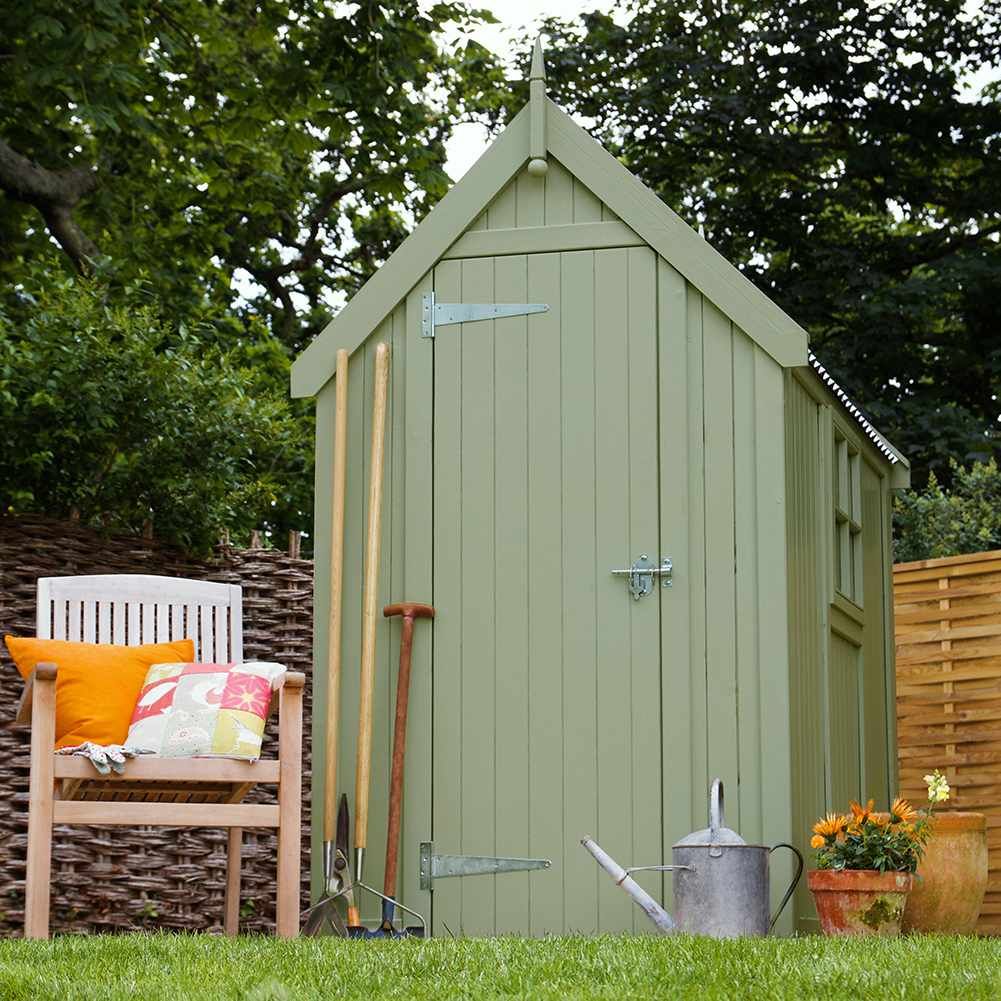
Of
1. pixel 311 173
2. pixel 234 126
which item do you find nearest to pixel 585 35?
pixel 311 173

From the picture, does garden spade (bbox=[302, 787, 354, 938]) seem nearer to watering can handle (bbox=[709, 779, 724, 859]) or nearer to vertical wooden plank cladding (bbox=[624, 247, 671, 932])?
vertical wooden plank cladding (bbox=[624, 247, 671, 932])

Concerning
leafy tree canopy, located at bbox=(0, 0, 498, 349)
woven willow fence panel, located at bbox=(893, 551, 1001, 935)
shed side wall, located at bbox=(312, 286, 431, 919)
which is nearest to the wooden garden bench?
shed side wall, located at bbox=(312, 286, 431, 919)

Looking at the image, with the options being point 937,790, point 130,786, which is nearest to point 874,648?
point 937,790

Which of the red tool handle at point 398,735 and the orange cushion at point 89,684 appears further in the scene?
the red tool handle at point 398,735

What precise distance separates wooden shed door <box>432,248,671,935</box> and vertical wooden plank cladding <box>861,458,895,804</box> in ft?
4.90

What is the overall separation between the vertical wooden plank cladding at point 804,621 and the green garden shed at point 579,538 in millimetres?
17

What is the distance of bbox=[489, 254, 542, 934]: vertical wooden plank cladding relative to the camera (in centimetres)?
560

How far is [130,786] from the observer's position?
17.3ft

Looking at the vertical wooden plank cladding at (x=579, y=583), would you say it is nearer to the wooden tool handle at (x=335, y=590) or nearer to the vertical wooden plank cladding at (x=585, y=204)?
the vertical wooden plank cladding at (x=585, y=204)

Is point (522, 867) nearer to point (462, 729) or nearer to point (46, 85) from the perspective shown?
point (462, 729)

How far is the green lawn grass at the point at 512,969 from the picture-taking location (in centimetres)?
334

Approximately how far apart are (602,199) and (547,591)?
4.51 ft

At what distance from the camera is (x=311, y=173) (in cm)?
1412

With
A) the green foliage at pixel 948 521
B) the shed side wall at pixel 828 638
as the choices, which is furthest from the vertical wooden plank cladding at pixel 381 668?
the green foliage at pixel 948 521
